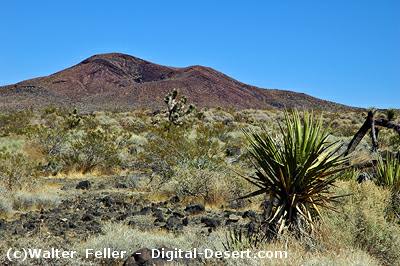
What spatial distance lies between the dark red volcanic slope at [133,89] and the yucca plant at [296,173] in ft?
256

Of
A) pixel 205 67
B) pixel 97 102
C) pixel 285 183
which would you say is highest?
pixel 205 67

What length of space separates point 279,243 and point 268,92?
405ft

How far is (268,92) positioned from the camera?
128 metres

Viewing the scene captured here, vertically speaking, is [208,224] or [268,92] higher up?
[268,92]

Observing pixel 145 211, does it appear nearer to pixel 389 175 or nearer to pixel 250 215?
pixel 250 215

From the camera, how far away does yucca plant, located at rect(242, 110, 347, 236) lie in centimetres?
627

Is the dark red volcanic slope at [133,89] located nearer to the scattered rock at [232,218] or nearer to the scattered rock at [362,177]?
the scattered rock at [232,218]

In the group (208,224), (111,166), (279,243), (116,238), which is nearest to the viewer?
(279,243)

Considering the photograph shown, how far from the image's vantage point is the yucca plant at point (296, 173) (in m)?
6.27

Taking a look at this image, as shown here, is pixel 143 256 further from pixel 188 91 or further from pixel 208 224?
pixel 188 91

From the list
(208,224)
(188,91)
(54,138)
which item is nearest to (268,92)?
(188,91)

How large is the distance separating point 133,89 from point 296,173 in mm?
102821

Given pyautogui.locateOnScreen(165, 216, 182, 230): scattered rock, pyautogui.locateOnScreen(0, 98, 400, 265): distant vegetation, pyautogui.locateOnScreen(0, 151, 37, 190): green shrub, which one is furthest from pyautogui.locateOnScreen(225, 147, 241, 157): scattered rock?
pyautogui.locateOnScreen(165, 216, 182, 230): scattered rock

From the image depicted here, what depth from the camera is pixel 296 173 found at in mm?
6387
